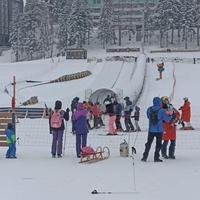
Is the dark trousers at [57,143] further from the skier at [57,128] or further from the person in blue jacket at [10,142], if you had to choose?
the person in blue jacket at [10,142]

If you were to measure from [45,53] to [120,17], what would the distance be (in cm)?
3286

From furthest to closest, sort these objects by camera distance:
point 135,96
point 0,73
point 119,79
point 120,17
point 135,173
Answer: point 120,17
point 0,73
point 119,79
point 135,96
point 135,173

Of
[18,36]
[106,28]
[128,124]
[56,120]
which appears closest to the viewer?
[56,120]

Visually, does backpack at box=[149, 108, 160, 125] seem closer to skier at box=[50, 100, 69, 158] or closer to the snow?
the snow

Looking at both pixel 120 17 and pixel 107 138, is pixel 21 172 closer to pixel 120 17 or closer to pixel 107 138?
pixel 107 138

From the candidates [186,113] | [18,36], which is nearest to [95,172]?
[186,113]

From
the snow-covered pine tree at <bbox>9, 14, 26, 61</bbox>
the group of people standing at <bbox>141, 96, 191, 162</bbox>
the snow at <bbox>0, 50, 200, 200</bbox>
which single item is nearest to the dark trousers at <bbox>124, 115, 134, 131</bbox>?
the snow at <bbox>0, 50, 200, 200</bbox>

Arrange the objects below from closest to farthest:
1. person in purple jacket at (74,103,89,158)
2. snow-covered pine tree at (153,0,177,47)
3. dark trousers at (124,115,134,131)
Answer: person in purple jacket at (74,103,89,158), dark trousers at (124,115,134,131), snow-covered pine tree at (153,0,177,47)

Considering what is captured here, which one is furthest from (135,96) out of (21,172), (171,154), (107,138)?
(21,172)

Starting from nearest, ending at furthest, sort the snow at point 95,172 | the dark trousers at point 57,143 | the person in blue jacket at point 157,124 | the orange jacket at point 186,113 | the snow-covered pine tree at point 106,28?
the snow at point 95,172 → the person in blue jacket at point 157,124 → the dark trousers at point 57,143 → the orange jacket at point 186,113 → the snow-covered pine tree at point 106,28

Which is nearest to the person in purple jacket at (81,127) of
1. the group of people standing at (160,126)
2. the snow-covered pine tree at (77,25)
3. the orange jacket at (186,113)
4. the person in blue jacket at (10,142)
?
the person in blue jacket at (10,142)

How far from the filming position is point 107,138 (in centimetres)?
1952

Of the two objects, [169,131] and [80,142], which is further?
[80,142]

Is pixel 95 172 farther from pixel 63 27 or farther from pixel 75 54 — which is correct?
pixel 63 27
